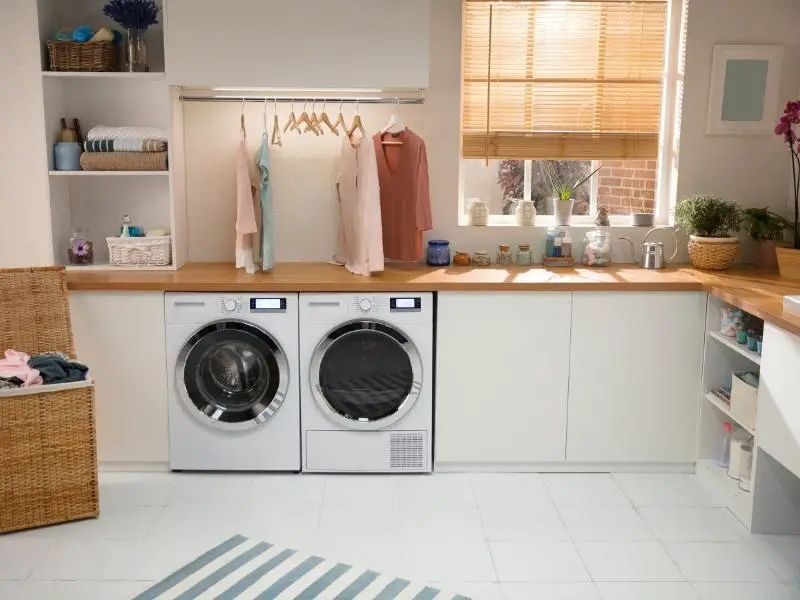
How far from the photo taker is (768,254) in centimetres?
431

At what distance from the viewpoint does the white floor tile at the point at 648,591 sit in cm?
294

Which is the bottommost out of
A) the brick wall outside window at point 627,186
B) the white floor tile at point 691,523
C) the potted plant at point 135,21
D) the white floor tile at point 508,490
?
the white floor tile at point 691,523

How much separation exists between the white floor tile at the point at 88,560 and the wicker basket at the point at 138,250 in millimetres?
1327

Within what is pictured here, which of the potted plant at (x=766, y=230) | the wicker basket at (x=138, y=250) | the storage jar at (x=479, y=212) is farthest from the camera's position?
the storage jar at (x=479, y=212)

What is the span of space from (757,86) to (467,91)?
1419mm

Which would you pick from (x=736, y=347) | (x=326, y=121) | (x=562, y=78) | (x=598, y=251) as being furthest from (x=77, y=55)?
(x=736, y=347)

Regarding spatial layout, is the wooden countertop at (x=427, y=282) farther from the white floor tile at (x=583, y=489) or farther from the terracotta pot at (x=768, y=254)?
the white floor tile at (x=583, y=489)

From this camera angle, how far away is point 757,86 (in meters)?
4.33

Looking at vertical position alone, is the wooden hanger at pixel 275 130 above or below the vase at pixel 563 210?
above

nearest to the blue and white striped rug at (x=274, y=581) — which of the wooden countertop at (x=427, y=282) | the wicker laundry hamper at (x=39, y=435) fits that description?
the wicker laundry hamper at (x=39, y=435)

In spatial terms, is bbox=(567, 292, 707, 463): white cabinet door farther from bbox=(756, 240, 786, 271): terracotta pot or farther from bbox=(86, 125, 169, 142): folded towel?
bbox=(86, 125, 169, 142): folded towel

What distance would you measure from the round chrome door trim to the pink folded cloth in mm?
1105

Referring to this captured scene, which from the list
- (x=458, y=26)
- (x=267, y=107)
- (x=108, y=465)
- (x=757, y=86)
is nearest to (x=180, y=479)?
(x=108, y=465)

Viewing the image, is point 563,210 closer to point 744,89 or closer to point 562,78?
point 562,78
